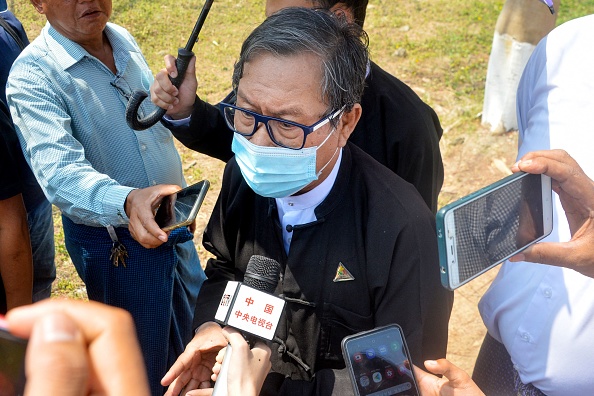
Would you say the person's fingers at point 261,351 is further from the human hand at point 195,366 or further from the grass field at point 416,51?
the grass field at point 416,51

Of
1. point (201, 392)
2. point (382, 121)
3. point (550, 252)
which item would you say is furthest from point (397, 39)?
point (201, 392)

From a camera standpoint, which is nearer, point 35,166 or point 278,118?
point 278,118

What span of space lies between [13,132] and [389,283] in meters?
1.89

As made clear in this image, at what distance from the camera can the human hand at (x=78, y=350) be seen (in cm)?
86

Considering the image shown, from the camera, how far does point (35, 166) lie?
275 cm

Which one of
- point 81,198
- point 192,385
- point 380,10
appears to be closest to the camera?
point 192,385

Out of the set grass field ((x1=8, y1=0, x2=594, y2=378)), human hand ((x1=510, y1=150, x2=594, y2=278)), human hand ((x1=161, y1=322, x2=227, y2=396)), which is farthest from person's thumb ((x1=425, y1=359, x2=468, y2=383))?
grass field ((x1=8, y1=0, x2=594, y2=378))


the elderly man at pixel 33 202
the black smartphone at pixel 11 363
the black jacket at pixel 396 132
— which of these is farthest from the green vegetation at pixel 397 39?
the black smartphone at pixel 11 363

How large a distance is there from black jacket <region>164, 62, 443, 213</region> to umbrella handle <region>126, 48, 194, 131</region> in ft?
0.49

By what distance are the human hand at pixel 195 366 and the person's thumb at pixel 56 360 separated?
1.26m

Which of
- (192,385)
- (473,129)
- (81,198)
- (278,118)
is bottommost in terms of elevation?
(473,129)

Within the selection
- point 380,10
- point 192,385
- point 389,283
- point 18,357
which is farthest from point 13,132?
point 380,10

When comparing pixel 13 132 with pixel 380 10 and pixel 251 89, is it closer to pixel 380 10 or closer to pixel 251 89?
pixel 251 89

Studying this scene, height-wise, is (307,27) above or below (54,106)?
above
